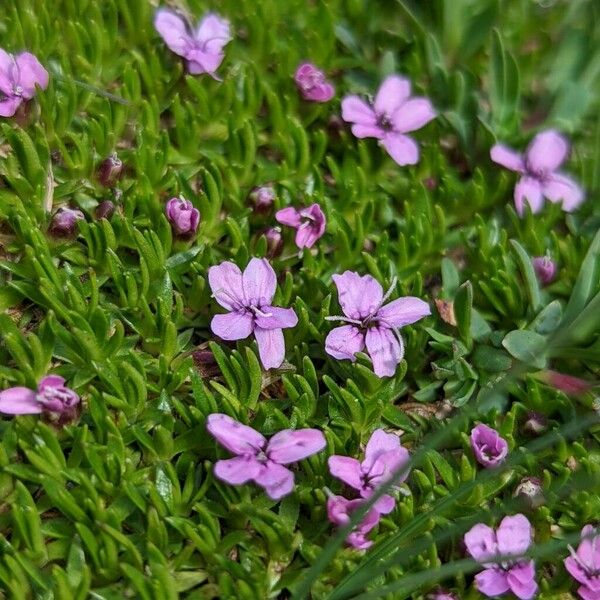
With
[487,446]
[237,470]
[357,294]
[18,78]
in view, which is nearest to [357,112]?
[357,294]

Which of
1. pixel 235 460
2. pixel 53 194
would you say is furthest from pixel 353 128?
pixel 235 460

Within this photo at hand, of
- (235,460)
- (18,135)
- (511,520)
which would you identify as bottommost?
(511,520)

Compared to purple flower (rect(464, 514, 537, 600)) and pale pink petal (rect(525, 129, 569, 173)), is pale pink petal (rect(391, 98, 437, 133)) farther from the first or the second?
purple flower (rect(464, 514, 537, 600))

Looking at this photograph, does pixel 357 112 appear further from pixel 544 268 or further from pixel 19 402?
pixel 19 402

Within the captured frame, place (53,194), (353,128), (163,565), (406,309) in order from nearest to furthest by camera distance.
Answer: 1. (163,565)
2. (406,309)
3. (53,194)
4. (353,128)

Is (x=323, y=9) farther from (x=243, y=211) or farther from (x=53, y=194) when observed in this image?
(x=53, y=194)

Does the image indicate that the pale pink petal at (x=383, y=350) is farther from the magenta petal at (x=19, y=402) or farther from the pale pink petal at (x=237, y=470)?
the magenta petal at (x=19, y=402)

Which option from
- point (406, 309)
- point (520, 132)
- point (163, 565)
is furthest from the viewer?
point (520, 132)

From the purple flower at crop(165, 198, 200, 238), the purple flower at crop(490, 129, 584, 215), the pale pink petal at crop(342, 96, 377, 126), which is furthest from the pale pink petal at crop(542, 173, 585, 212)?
the purple flower at crop(165, 198, 200, 238)
